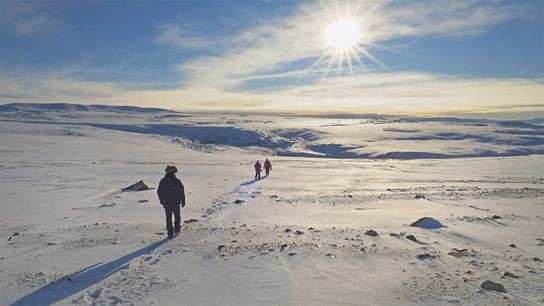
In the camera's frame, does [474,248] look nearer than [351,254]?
No

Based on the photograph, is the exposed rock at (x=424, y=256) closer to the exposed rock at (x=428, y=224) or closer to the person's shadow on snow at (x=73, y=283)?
the exposed rock at (x=428, y=224)

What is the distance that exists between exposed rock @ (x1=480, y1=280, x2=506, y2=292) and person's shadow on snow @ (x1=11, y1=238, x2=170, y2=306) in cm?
541

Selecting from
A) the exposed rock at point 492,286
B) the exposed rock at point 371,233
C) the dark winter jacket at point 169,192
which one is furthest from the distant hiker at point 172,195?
the exposed rock at point 492,286

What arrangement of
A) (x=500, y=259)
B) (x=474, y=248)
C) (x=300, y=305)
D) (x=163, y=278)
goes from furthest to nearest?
(x=474, y=248), (x=500, y=259), (x=163, y=278), (x=300, y=305)

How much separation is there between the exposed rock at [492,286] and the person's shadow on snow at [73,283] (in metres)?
5.41

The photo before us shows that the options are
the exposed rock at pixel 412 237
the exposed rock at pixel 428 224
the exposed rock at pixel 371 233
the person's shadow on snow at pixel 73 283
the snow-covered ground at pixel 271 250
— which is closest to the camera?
the person's shadow on snow at pixel 73 283

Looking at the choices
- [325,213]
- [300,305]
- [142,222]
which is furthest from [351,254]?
[142,222]

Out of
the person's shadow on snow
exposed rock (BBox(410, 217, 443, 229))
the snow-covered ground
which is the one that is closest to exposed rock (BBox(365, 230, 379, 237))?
the snow-covered ground

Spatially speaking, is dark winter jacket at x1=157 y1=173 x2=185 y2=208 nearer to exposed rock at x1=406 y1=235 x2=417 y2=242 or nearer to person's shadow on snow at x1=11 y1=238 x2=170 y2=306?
person's shadow on snow at x1=11 y1=238 x2=170 y2=306

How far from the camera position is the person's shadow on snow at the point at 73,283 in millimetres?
3985

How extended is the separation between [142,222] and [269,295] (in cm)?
488

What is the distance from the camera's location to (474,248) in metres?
6.09

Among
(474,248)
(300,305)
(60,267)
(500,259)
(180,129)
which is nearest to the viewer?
(300,305)

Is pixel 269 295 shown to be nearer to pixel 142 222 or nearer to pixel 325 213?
pixel 142 222
